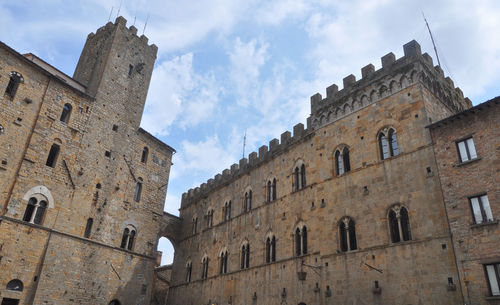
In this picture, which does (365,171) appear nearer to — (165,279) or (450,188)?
(450,188)

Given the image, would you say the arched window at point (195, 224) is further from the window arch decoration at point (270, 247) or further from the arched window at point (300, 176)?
the arched window at point (300, 176)

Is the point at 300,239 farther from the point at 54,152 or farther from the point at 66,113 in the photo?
the point at 66,113

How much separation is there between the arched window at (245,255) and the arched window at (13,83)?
51.8 feet

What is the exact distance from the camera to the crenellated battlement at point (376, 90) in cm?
1627

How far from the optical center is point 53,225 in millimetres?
20766

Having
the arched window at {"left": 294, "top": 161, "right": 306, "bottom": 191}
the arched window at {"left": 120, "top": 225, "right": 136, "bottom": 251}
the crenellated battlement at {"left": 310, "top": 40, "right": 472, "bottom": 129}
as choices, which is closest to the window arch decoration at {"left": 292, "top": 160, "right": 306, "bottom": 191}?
the arched window at {"left": 294, "top": 161, "right": 306, "bottom": 191}

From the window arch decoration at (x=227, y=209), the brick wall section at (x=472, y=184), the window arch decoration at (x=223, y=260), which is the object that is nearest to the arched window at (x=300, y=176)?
the window arch decoration at (x=227, y=209)

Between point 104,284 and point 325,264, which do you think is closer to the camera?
point 325,264

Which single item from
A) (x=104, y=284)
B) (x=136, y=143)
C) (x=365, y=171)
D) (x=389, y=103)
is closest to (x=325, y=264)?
(x=365, y=171)

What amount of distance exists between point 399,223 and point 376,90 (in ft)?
20.9

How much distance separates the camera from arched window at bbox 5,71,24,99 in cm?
2062

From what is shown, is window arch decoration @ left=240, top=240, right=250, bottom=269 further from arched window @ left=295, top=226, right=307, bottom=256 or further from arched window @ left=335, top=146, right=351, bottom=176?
arched window @ left=335, top=146, right=351, bottom=176

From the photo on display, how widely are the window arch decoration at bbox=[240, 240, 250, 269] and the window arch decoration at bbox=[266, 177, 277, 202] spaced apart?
3.04 meters

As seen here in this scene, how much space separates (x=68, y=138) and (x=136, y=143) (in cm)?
509
